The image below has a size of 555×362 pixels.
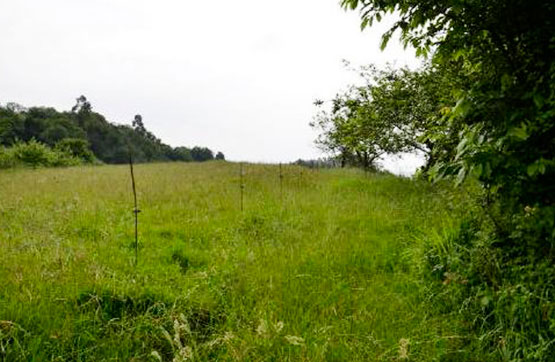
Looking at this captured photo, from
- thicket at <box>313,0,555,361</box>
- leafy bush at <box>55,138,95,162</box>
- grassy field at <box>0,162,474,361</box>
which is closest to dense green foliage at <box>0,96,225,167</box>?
leafy bush at <box>55,138,95,162</box>

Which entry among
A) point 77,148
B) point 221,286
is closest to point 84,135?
point 77,148

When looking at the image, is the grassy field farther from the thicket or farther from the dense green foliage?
the dense green foliage

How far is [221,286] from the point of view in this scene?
4230mm

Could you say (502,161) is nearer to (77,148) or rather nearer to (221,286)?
(221,286)

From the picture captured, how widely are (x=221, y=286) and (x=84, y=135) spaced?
78.9 meters

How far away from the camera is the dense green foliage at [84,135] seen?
6072cm

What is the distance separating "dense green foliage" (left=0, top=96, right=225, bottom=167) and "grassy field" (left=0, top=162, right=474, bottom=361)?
5019 cm

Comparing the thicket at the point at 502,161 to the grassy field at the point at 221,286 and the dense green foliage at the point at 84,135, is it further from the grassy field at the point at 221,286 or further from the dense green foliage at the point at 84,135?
the dense green foliage at the point at 84,135

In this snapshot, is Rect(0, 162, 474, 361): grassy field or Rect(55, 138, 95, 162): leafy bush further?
Rect(55, 138, 95, 162): leafy bush

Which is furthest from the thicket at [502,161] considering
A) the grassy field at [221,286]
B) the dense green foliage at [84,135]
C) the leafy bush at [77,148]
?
the leafy bush at [77,148]

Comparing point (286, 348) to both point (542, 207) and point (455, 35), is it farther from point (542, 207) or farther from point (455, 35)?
point (455, 35)

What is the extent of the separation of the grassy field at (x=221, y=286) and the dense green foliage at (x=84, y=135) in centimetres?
5019

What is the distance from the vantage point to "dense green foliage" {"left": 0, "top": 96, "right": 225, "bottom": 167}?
199 feet

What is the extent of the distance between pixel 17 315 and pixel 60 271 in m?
0.86
